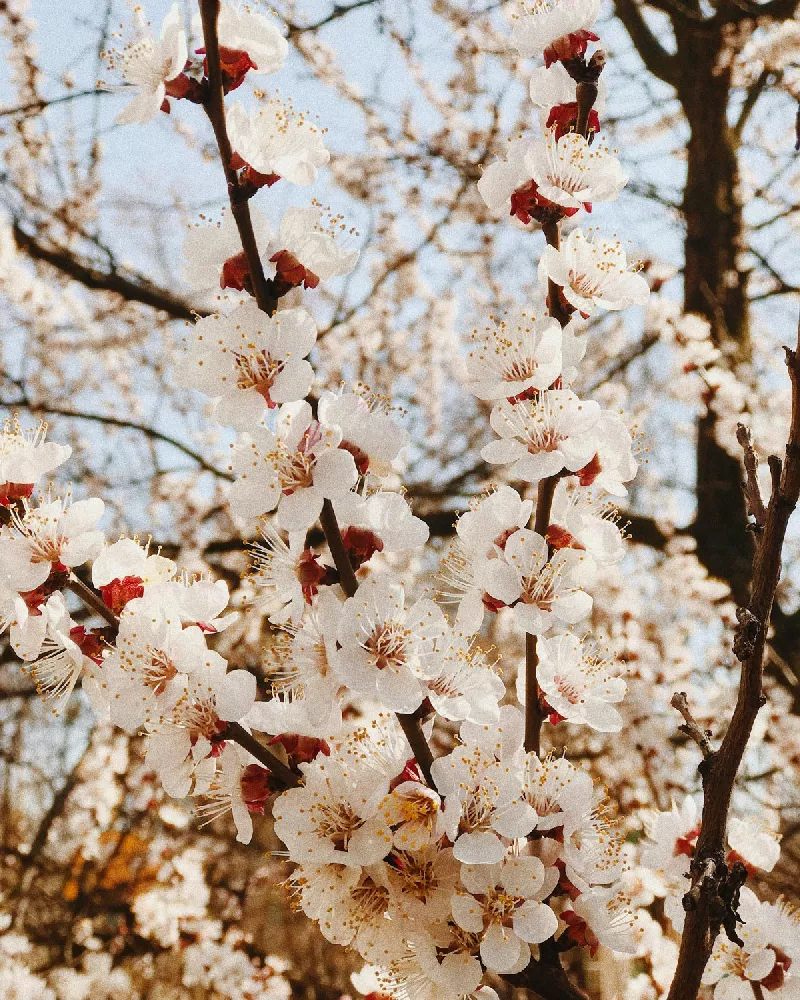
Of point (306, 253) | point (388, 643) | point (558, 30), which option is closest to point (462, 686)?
point (388, 643)

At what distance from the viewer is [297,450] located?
1.05 metres

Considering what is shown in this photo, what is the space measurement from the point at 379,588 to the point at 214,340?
1.22 ft

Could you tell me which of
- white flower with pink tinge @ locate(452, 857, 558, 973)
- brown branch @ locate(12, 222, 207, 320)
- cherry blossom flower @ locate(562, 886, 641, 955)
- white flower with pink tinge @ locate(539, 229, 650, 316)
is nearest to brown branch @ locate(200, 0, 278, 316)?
white flower with pink tinge @ locate(539, 229, 650, 316)

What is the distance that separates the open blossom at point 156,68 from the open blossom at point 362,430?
426mm

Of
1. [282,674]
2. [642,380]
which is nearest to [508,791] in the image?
[282,674]

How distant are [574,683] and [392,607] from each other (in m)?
0.38

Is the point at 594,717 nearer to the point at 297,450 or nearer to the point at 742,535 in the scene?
the point at 297,450

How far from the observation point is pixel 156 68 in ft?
3.52

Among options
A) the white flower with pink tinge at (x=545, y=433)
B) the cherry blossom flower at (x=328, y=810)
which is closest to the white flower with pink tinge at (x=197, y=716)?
the cherry blossom flower at (x=328, y=810)

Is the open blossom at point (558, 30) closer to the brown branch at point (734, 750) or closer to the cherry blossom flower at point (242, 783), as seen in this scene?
the brown branch at point (734, 750)

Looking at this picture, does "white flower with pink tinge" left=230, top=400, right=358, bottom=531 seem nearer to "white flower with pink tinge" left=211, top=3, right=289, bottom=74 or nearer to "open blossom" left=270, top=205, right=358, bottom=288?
"open blossom" left=270, top=205, right=358, bottom=288

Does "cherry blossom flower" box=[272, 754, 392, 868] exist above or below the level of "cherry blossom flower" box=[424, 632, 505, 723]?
below

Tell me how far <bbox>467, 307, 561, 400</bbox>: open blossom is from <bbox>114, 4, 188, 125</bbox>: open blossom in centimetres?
53

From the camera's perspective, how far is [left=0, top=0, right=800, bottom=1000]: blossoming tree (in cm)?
103
